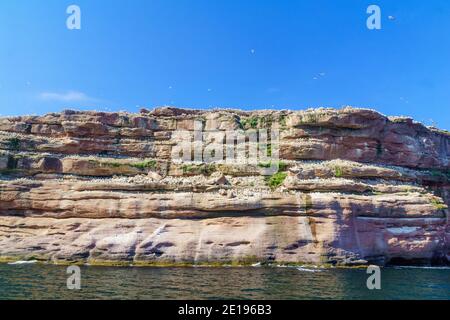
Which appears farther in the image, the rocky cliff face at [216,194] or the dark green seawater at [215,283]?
the rocky cliff face at [216,194]

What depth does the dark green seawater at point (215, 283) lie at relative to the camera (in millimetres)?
25938

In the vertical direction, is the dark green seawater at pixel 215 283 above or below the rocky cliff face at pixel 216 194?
below

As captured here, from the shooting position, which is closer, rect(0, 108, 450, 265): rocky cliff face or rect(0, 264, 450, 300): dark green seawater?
rect(0, 264, 450, 300): dark green seawater

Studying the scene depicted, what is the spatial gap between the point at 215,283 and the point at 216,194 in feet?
53.3

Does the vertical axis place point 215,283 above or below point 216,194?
below

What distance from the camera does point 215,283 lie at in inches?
1187

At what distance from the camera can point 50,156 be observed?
52.8m

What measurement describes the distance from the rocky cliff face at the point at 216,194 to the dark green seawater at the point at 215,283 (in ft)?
13.4

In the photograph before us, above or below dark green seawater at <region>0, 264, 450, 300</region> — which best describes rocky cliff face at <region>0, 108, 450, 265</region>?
above

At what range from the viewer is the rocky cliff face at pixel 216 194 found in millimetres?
42062

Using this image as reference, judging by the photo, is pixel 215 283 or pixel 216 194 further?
pixel 216 194

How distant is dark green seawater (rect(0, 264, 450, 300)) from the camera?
2594 centimetres

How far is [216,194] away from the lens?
45.6 m

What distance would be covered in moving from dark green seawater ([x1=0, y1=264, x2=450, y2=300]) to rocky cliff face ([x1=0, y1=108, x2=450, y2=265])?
4080 mm
